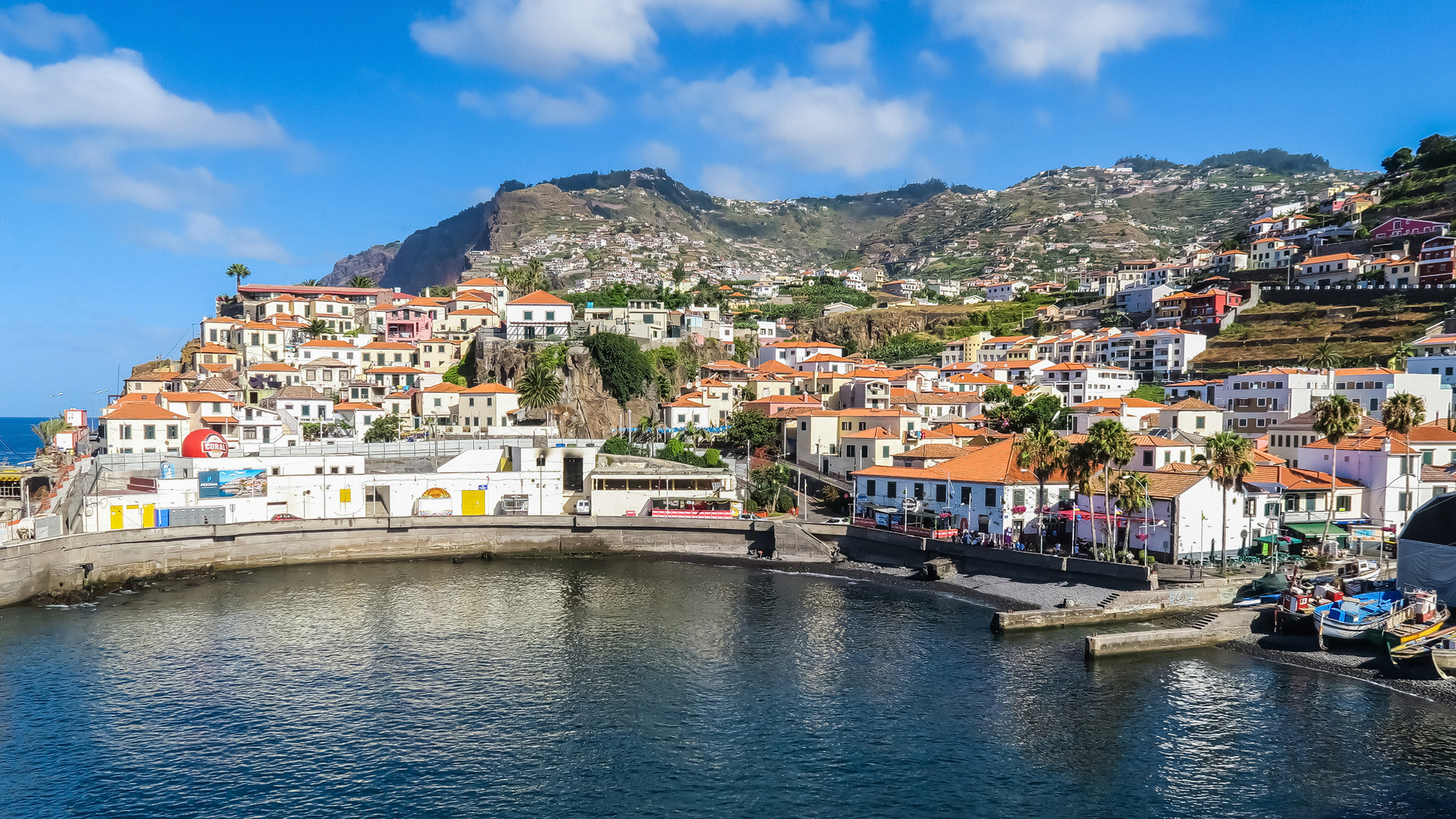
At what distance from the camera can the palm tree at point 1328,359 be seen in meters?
82.6

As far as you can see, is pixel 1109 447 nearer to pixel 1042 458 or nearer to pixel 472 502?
pixel 1042 458

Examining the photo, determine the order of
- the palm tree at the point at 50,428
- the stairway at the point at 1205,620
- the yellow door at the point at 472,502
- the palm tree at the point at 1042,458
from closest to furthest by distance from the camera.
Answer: the stairway at the point at 1205,620
the palm tree at the point at 1042,458
the yellow door at the point at 472,502
the palm tree at the point at 50,428

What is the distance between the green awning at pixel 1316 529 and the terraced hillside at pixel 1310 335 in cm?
5209

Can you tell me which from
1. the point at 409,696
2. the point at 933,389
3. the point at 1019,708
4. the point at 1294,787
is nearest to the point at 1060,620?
the point at 1019,708

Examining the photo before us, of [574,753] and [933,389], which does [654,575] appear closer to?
[574,753]

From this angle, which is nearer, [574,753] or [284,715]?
[574,753]

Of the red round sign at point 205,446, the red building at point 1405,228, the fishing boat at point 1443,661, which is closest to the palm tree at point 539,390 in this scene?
the red round sign at point 205,446

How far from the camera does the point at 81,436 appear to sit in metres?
86.6

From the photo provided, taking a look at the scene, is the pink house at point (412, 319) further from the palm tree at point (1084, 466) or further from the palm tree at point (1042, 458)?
the palm tree at point (1084, 466)

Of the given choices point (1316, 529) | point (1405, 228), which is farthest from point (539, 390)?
point (1405, 228)

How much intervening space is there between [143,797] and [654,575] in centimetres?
3588

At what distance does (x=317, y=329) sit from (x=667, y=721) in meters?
107

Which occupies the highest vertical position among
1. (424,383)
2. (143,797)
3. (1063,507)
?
(424,383)

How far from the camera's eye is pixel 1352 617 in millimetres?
41094
